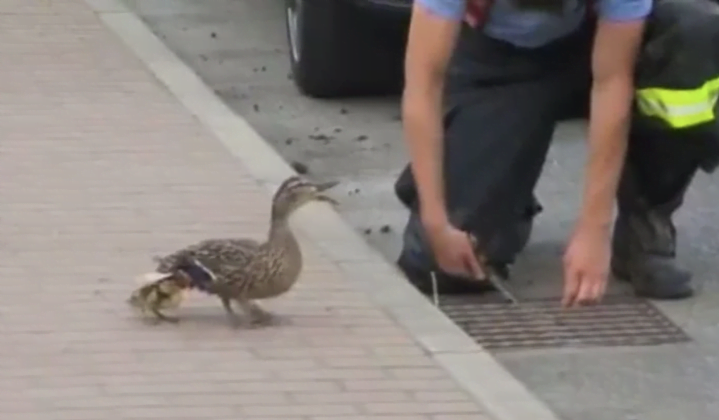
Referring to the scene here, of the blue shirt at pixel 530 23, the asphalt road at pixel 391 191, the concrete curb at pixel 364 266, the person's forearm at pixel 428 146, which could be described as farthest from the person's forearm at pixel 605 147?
the asphalt road at pixel 391 191

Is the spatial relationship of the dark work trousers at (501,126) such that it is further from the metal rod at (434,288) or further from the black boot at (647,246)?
the black boot at (647,246)

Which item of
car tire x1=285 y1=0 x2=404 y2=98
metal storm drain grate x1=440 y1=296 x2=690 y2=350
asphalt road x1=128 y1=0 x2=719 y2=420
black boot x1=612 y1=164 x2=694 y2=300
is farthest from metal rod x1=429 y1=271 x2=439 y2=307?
car tire x1=285 y1=0 x2=404 y2=98

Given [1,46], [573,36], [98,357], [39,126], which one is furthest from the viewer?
[1,46]

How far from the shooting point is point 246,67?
10.5 m

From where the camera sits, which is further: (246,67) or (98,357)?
(246,67)

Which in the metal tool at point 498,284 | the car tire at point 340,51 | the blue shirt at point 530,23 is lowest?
the car tire at point 340,51

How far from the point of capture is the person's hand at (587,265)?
5.41 meters

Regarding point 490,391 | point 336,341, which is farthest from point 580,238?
point 336,341

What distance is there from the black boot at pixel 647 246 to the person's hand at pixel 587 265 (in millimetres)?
1511

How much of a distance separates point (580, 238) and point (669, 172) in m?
1.55

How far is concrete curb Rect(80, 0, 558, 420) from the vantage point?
5.80 m

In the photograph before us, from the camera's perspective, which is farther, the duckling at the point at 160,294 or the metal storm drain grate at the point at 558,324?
the metal storm drain grate at the point at 558,324

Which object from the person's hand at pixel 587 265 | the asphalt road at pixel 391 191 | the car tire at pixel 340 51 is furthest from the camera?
the car tire at pixel 340 51

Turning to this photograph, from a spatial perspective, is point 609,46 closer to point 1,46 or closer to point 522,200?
point 522,200
